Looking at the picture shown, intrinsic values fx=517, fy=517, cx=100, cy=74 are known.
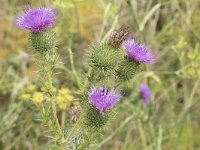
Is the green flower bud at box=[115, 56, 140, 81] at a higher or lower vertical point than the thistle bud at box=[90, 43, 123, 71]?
lower

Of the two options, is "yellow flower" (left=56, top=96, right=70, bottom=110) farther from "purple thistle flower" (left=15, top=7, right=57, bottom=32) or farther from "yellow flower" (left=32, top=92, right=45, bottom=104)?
"purple thistle flower" (left=15, top=7, right=57, bottom=32)

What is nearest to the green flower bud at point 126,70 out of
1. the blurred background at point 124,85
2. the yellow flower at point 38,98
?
the blurred background at point 124,85

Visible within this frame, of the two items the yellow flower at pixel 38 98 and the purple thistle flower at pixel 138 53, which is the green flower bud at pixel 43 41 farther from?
the yellow flower at pixel 38 98

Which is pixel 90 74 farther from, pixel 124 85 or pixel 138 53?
pixel 124 85

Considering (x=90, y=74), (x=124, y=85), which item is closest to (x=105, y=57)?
(x=90, y=74)

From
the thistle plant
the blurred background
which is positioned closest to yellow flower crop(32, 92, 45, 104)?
the blurred background
